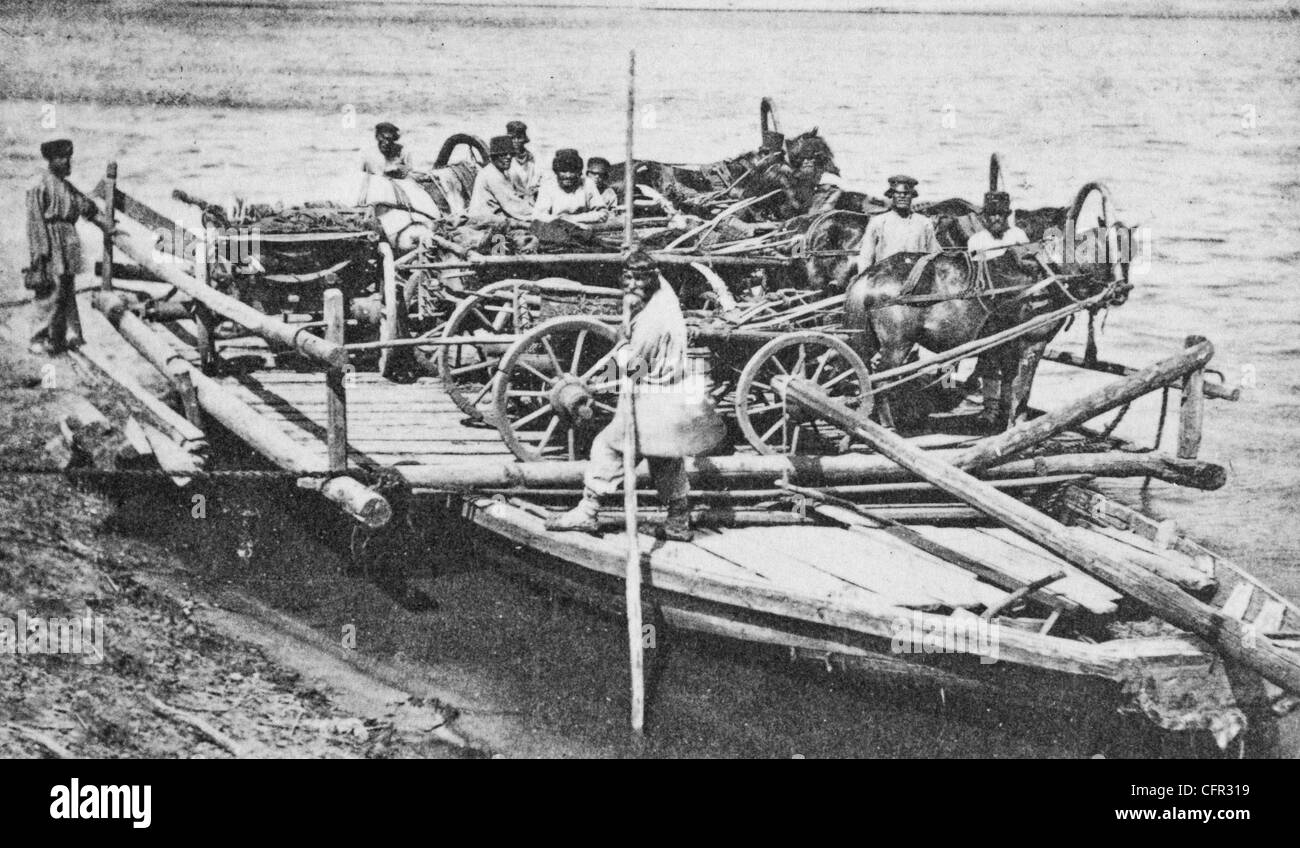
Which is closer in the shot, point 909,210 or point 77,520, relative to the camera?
point 77,520

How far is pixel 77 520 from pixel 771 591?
5417 mm

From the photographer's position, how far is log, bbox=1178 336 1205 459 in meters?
7.57

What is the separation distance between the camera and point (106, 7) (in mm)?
13812

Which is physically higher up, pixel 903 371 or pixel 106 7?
pixel 106 7

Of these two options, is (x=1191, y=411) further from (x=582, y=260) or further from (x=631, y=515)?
(x=582, y=260)

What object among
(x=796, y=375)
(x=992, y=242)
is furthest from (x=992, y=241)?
(x=796, y=375)

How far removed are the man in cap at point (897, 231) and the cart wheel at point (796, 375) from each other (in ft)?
3.04

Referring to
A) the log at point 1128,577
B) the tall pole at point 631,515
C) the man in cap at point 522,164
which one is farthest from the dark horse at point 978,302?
the man in cap at point 522,164

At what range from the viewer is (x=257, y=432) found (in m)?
7.72

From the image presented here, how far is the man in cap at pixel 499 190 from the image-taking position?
1034cm

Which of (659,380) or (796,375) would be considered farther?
(796,375)

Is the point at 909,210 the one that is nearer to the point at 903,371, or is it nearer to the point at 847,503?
the point at 903,371

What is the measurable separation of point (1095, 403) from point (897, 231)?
7.80 feet

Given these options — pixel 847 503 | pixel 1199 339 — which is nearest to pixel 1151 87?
pixel 1199 339
